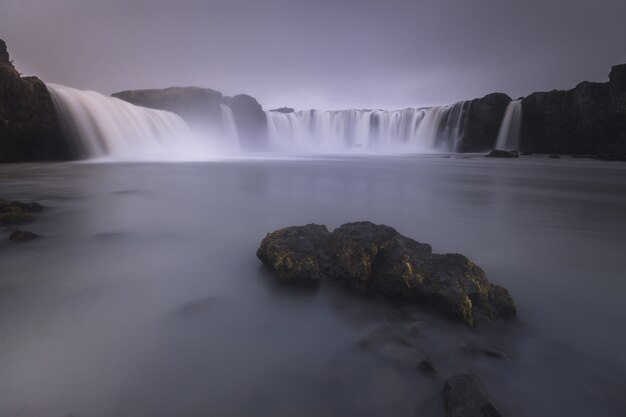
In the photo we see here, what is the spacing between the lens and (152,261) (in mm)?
2936

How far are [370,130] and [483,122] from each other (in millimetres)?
13831

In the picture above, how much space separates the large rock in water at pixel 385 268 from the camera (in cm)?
206

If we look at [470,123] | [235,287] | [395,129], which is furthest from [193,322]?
[395,129]

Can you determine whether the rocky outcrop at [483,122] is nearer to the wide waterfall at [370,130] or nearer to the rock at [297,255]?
the wide waterfall at [370,130]

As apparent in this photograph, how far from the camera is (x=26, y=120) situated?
12.8 metres

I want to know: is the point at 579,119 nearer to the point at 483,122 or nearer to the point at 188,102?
the point at 483,122

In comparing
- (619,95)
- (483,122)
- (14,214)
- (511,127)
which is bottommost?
(14,214)

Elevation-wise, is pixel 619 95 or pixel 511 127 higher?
pixel 619 95

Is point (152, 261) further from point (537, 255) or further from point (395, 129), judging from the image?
point (395, 129)

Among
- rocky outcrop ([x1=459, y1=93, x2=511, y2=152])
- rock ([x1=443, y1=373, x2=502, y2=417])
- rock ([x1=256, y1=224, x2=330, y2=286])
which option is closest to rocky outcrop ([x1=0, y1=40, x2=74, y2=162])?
rock ([x1=256, y1=224, x2=330, y2=286])

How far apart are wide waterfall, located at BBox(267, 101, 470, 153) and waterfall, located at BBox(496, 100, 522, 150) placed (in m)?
4.09

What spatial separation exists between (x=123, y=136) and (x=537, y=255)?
2086cm

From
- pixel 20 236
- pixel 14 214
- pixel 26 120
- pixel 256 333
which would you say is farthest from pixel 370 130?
→ pixel 256 333

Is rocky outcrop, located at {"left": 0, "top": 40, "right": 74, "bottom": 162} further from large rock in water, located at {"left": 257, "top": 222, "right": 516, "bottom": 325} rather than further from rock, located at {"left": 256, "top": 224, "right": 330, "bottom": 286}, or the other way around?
large rock in water, located at {"left": 257, "top": 222, "right": 516, "bottom": 325}
